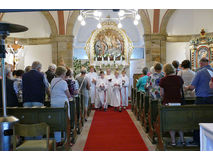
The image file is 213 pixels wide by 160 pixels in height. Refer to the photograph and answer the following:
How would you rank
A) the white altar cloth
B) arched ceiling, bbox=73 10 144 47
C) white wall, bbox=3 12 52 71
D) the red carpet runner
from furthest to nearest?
arched ceiling, bbox=73 10 144 47 < white wall, bbox=3 12 52 71 < the red carpet runner < the white altar cloth

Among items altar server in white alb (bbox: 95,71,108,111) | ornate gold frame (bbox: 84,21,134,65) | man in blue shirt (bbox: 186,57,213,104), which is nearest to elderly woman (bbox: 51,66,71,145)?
man in blue shirt (bbox: 186,57,213,104)

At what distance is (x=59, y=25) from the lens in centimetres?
1533

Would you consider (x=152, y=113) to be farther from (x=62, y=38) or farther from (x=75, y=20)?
(x=75, y=20)

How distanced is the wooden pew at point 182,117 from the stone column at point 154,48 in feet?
35.2

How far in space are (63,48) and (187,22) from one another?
765 cm

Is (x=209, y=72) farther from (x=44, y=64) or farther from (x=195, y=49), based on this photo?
(x=44, y=64)

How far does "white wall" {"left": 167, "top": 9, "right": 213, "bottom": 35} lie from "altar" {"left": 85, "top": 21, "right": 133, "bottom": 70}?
2830 millimetres

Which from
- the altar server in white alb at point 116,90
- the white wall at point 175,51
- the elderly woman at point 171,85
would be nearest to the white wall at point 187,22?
the white wall at point 175,51

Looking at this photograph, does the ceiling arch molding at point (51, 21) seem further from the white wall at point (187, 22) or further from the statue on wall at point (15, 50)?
the white wall at point (187, 22)

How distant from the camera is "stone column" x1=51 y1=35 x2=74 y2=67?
15.4m

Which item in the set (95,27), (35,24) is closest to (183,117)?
(95,27)

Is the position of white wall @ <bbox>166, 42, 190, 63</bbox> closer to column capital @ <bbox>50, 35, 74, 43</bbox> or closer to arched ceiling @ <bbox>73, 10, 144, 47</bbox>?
arched ceiling @ <bbox>73, 10, 144, 47</bbox>
